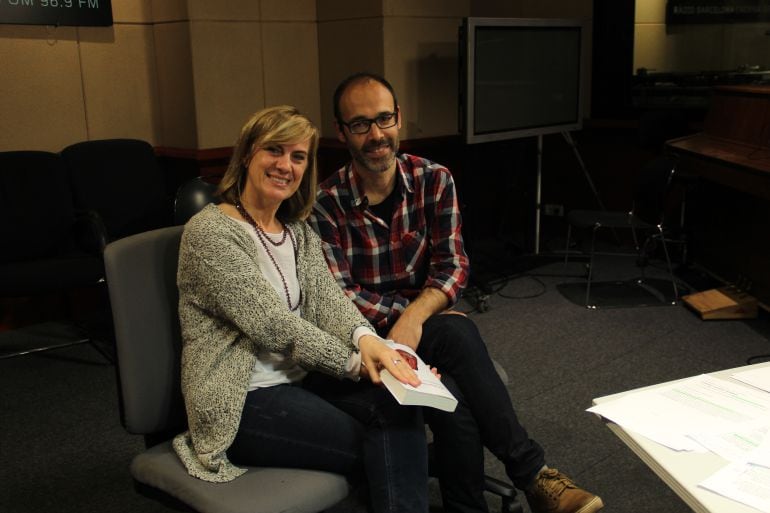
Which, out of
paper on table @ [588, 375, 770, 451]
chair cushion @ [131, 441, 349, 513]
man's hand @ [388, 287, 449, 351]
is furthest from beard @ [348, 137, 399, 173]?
paper on table @ [588, 375, 770, 451]

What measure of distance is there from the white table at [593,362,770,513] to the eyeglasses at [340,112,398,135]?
3.57ft

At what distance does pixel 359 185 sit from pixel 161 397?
30.6 inches

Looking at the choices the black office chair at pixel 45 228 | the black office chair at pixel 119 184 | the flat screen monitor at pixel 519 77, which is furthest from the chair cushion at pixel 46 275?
the flat screen monitor at pixel 519 77

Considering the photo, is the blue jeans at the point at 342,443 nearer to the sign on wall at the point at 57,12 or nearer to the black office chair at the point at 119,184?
the black office chair at the point at 119,184

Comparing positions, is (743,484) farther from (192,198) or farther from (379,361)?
(192,198)

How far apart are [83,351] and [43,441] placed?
928 mm

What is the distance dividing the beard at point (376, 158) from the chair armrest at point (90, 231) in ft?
5.93

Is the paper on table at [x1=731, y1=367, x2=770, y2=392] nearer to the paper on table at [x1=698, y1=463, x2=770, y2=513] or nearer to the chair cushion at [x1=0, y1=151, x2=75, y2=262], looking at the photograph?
the paper on table at [x1=698, y1=463, x2=770, y2=513]

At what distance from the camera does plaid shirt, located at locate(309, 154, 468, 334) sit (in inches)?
80.8

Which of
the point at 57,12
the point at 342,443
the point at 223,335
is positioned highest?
the point at 57,12

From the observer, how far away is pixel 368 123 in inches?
79.1

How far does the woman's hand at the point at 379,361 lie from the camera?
1.65 m

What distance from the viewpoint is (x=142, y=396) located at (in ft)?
5.24

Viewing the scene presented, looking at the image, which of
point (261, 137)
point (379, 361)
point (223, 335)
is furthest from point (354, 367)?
point (261, 137)
